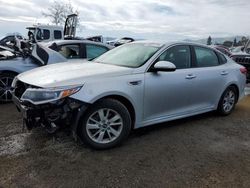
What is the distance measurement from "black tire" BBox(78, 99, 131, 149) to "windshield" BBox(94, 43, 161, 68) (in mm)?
746

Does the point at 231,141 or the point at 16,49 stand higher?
the point at 16,49

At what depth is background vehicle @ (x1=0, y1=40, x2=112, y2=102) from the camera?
5961mm

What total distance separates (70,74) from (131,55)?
3.97ft

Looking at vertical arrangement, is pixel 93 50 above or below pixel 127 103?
above

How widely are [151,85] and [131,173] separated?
137 centimetres

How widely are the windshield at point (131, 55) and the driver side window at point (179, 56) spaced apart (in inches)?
7.5

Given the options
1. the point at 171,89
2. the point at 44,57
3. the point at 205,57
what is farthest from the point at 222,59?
the point at 44,57

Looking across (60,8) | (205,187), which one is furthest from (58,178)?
(60,8)

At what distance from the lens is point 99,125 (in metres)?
3.66

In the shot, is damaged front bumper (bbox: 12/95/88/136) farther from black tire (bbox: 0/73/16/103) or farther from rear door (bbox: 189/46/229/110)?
black tire (bbox: 0/73/16/103)

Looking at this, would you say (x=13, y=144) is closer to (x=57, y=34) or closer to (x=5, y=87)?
(x=5, y=87)

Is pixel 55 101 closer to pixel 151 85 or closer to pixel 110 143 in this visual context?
pixel 110 143

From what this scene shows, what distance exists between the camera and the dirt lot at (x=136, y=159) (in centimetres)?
300

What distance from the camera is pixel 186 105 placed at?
463 centimetres
